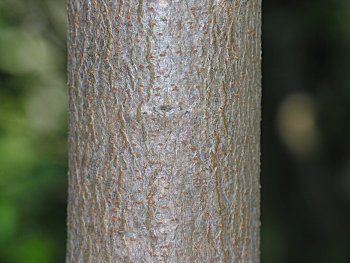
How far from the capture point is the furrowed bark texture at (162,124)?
3.09 feet

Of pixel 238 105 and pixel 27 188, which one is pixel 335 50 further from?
pixel 238 105

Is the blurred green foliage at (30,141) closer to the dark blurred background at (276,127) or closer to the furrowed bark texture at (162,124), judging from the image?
the dark blurred background at (276,127)

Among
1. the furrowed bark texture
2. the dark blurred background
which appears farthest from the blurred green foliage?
the furrowed bark texture

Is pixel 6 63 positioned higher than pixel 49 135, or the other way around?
pixel 6 63

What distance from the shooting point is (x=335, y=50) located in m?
4.94

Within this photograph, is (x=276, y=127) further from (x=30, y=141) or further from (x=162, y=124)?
(x=162, y=124)

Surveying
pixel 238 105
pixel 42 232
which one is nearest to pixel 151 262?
pixel 238 105

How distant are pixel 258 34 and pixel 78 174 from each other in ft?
1.33

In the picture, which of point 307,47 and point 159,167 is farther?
point 307,47

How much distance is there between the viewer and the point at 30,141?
378 centimetres

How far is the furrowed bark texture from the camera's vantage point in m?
0.94

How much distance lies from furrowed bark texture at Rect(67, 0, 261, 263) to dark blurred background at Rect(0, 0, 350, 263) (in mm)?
2062

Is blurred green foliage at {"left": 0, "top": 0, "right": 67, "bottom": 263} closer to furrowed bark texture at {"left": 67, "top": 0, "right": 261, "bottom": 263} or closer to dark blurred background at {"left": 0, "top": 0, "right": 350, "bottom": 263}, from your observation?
dark blurred background at {"left": 0, "top": 0, "right": 350, "bottom": 263}

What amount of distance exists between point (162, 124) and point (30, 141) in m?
2.97
